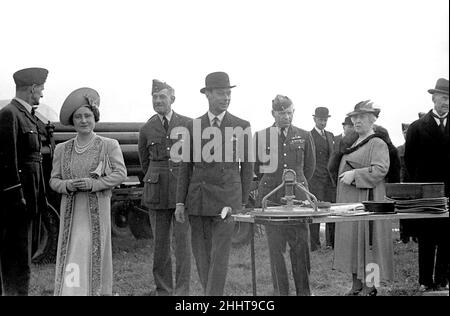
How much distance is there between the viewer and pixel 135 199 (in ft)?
24.9

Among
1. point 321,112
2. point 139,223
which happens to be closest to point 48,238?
point 139,223

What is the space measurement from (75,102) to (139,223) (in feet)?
11.7

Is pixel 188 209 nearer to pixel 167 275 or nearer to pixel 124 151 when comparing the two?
pixel 167 275

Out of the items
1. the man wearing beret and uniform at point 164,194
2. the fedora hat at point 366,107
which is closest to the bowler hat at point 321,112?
the fedora hat at point 366,107

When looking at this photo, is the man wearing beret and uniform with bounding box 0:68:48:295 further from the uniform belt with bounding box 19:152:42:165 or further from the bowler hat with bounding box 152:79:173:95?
the bowler hat with bounding box 152:79:173:95

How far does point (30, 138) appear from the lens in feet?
14.7

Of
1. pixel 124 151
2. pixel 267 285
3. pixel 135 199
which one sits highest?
pixel 124 151

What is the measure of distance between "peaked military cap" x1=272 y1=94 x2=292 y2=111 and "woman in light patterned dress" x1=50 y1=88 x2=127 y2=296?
1.37 m

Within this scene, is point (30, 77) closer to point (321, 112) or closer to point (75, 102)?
point (75, 102)

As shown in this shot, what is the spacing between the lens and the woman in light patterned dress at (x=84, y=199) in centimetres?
435

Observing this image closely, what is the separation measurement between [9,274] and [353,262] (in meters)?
2.68

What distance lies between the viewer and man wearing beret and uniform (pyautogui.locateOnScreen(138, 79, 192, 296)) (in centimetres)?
510

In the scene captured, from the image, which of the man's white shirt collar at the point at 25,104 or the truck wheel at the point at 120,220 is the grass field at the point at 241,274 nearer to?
the truck wheel at the point at 120,220
